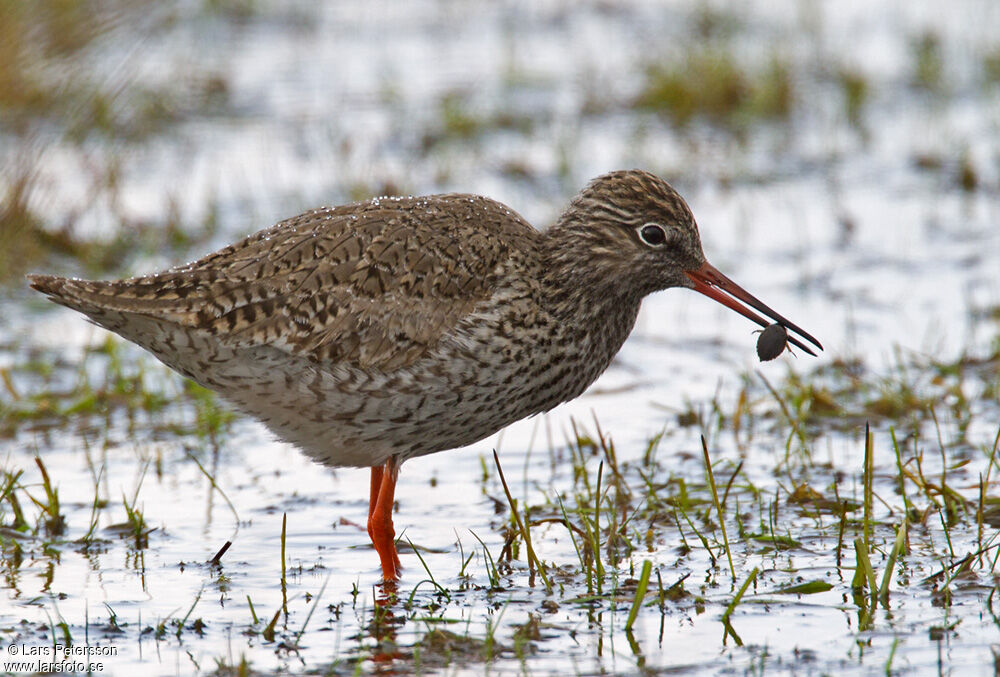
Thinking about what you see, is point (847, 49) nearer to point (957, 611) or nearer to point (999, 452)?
point (999, 452)

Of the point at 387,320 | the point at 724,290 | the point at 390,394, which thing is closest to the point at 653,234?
the point at 724,290

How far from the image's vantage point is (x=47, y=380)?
9.02m

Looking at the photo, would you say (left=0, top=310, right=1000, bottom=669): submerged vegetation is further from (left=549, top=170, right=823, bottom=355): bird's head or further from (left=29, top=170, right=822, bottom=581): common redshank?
(left=549, top=170, right=823, bottom=355): bird's head

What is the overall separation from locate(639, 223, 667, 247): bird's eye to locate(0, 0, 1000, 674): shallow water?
3.73 ft

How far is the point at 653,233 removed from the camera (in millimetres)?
6973

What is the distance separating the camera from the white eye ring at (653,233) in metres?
6.96

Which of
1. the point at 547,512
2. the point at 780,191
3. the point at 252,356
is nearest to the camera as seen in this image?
the point at 252,356

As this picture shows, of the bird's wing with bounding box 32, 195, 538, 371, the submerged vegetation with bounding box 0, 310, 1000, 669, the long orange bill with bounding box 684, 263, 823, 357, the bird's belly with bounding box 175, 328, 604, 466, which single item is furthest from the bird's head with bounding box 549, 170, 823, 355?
the submerged vegetation with bounding box 0, 310, 1000, 669

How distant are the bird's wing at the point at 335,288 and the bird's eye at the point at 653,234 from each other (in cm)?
66

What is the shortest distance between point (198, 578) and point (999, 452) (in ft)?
13.1

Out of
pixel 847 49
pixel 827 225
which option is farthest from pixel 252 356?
pixel 847 49

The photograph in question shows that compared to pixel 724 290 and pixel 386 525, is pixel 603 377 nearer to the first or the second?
pixel 724 290

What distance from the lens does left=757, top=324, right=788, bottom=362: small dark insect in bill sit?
6.93 m

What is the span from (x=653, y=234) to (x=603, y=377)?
8.07 feet
